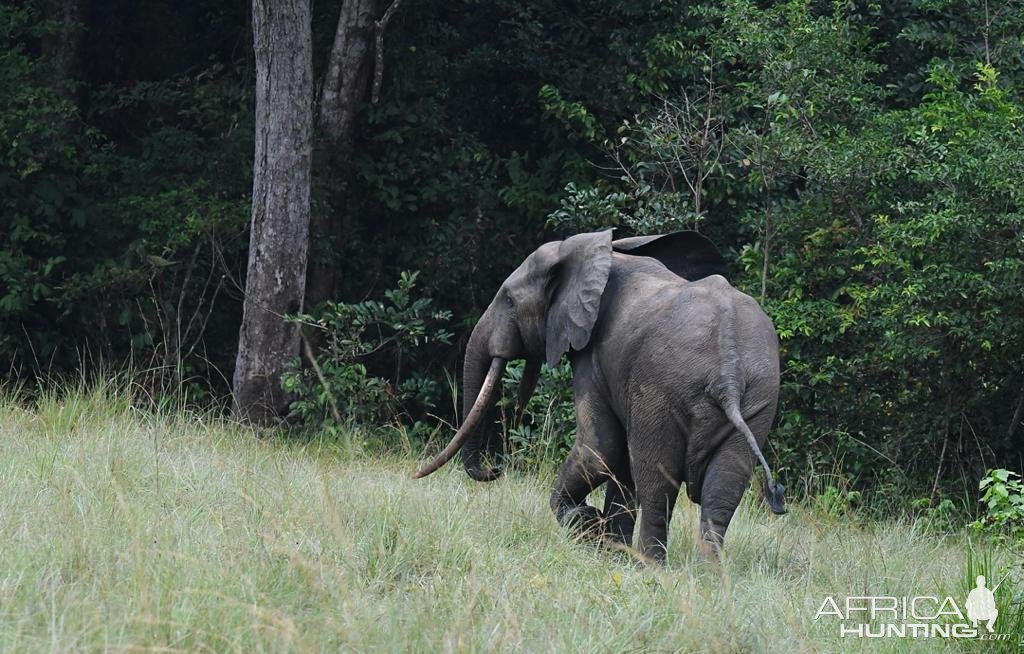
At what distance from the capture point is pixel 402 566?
5.79m

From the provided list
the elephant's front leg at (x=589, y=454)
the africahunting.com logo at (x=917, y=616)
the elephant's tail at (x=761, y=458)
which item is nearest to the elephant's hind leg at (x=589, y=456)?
the elephant's front leg at (x=589, y=454)

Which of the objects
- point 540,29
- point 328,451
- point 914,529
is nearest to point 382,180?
point 540,29

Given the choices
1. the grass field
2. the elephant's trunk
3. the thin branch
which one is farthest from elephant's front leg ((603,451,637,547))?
the thin branch

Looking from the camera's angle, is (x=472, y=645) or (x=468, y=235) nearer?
(x=472, y=645)

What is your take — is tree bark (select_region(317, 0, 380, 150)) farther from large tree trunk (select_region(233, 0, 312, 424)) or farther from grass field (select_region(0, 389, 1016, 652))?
grass field (select_region(0, 389, 1016, 652))

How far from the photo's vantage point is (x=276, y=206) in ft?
37.1

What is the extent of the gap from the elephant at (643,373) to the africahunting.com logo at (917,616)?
20.9 inches

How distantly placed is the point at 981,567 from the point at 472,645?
2278mm

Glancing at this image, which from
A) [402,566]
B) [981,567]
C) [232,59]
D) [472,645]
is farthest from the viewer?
[232,59]

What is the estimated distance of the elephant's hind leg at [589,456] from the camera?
6.87 metres

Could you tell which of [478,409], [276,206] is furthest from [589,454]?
[276,206]

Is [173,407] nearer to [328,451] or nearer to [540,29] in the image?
[328,451]

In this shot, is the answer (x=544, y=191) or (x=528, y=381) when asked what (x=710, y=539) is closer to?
(x=528, y=381)

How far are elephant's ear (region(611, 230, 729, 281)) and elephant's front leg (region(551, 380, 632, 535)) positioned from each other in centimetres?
92
